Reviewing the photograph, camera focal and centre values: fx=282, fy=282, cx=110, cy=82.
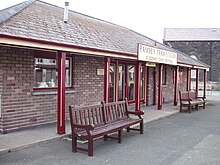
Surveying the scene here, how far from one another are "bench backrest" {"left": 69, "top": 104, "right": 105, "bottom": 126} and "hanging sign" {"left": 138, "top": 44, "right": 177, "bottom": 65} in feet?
11.2

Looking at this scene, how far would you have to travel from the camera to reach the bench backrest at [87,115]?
610 centimetres

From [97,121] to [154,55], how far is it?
4.70m

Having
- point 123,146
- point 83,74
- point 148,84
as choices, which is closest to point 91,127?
point 123,146

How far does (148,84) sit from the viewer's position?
49.6 feet

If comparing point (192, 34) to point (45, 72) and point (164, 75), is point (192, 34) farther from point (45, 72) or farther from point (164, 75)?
point (45, 72)

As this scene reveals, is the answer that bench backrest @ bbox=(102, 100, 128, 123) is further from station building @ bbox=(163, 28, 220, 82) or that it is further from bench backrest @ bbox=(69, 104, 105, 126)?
station building @ bbox=(163, 28, 220, 82)

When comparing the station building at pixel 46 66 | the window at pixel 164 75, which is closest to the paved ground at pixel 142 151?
the station building at pixel 46 66

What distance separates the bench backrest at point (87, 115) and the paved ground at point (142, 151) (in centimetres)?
58

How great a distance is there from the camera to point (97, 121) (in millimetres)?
6742

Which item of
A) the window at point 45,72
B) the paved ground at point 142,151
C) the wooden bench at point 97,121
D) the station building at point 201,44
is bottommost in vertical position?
the paved ground at point 142,151

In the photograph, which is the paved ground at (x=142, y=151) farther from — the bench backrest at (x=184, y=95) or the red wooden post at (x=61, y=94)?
the bench backrest at (x=184, y=95)

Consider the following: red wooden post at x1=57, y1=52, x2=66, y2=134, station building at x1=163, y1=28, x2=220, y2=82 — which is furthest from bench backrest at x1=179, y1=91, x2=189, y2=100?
station building at x1=163, y1=28, x2=220, y2=82

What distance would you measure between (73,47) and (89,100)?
12.6 ft

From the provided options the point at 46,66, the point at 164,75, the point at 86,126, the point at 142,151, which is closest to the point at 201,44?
the point at 164,75
